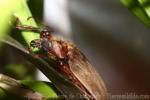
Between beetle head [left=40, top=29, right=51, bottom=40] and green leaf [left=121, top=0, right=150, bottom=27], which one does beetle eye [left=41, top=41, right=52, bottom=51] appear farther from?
green leaf [left=121, top=0, right=150, bottom=27]

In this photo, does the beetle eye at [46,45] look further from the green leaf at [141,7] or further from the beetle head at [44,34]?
the green leaf at [141,7]

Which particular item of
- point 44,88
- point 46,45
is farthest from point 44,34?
point 44,88

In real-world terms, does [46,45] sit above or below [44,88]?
above

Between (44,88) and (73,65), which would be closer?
(44,88)

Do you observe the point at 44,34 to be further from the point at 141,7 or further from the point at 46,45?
the point at 141,7

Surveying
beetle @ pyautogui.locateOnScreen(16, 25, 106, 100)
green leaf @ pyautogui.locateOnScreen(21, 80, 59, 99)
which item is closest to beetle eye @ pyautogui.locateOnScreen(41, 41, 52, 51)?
beetle @ pyautogui.locateOnScreen(16, 25, 106, 100)

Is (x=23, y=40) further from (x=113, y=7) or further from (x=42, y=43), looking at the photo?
(x=113, y=7)

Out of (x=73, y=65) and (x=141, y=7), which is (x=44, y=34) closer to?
(x=73, y=65)

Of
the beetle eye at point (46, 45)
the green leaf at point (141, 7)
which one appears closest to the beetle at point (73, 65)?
the beetle eye at point (46, 45)
